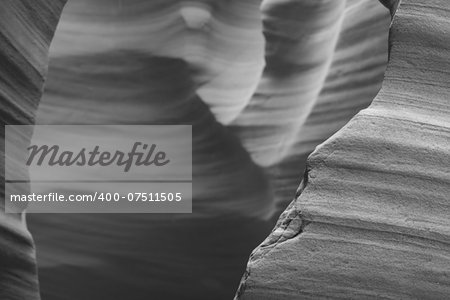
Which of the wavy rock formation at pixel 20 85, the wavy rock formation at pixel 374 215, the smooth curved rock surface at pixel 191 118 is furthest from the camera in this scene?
the smooth curved rock surface at pixel 191 118

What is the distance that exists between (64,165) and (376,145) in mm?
938

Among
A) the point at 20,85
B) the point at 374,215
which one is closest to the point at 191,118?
the point at 20,85

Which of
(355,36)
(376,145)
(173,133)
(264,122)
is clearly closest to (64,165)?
(173,133)

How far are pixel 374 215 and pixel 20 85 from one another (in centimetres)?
43

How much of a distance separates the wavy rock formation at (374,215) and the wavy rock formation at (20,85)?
336 millimetres

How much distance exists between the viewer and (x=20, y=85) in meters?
0.88

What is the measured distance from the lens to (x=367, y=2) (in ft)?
4.62

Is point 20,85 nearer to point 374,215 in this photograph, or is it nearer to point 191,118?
point 374,215

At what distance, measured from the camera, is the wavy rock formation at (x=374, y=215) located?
23.6 inches

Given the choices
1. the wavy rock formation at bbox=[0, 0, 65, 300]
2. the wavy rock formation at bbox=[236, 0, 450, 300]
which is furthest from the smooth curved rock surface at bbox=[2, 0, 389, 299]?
the wavy rock formation at bbox=[236, 0, 450, 300]

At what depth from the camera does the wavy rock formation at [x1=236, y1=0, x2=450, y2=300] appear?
1.97 ft

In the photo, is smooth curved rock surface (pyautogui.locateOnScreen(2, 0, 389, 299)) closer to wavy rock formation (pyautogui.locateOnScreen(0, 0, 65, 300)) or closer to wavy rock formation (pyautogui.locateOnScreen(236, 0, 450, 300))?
wavy rock formation (pyautogui.locateOnScreen(0, 0, 65, 300))

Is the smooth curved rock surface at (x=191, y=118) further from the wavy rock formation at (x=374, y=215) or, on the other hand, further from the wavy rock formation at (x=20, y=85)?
the wavy rock formation at (x=374, y=215)

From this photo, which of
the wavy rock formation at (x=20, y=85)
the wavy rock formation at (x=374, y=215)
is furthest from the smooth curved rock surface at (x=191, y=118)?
the wavy rock formation at (x=374, y=215)
